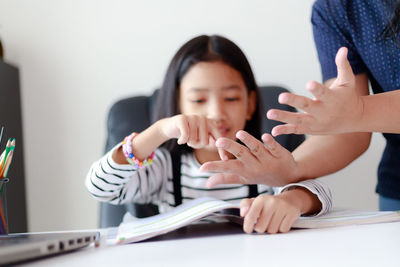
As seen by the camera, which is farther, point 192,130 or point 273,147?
point 192,130

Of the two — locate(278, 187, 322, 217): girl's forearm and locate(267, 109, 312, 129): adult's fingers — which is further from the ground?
locate(267, 109, 312, 129): adult's fingers

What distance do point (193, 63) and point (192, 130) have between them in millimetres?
386

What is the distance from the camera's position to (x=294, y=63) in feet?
5.06

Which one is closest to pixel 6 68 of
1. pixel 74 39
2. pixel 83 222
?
pixel 74 39

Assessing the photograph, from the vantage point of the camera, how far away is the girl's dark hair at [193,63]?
1.12m

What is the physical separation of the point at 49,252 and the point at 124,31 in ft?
4.17

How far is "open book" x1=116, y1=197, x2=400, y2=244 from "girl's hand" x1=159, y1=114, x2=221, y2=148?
168 millimetres

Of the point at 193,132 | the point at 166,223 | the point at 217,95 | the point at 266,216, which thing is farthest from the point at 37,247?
the point at 217,95

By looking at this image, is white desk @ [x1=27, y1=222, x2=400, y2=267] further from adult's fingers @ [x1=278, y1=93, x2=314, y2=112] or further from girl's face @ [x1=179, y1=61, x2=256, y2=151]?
girl's face @ [x1=179, y1=61, x2=256, y2=151]

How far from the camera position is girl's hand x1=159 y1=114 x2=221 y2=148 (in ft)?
2.52

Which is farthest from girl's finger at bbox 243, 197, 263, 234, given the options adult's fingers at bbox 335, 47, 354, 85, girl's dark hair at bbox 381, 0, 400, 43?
girl's dark hair at bbox 381, 0, 400, 43

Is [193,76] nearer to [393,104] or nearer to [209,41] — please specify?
[209,41]

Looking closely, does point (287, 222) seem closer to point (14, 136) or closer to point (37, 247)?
point (37, 247)

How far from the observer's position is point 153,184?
41.7 inches
